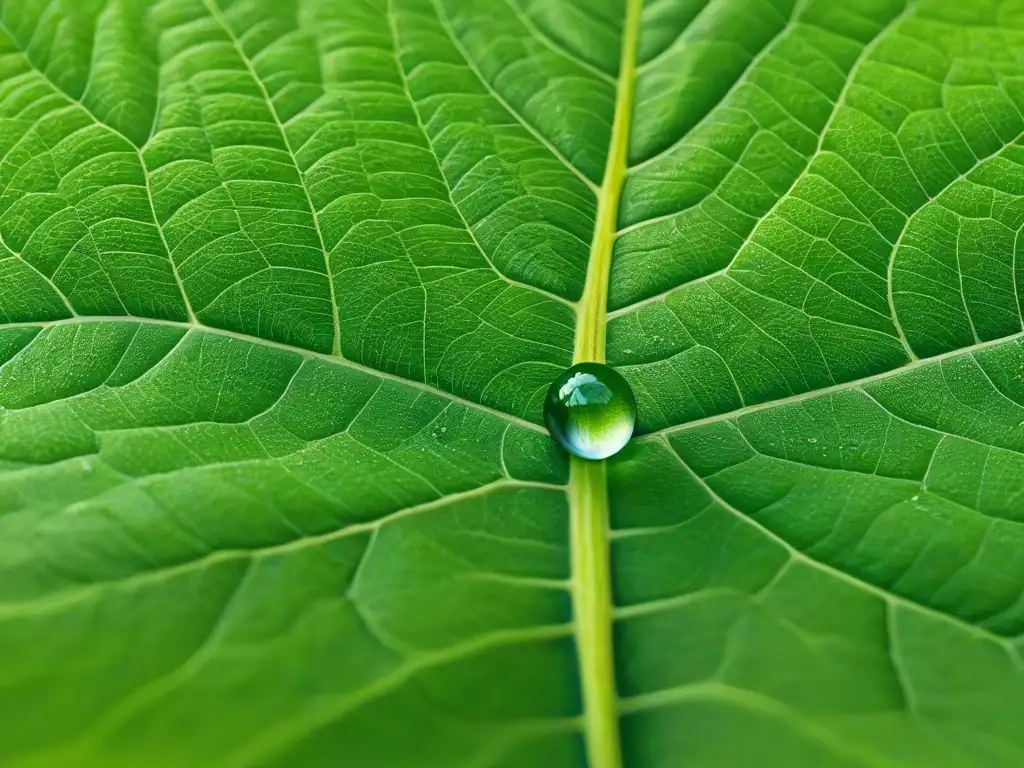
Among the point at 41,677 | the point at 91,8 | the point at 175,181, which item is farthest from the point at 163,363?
the point at 91,8

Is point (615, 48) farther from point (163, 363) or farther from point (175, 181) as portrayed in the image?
point (163, 363)

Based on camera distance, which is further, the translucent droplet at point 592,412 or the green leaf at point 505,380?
the translucent droplet at point 592,412

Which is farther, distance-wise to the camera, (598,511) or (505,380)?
(505,380)

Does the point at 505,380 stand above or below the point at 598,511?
above

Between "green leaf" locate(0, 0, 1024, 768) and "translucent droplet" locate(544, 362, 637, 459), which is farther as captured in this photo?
"translucent droplet" locate(544, 362, 637, 459)
